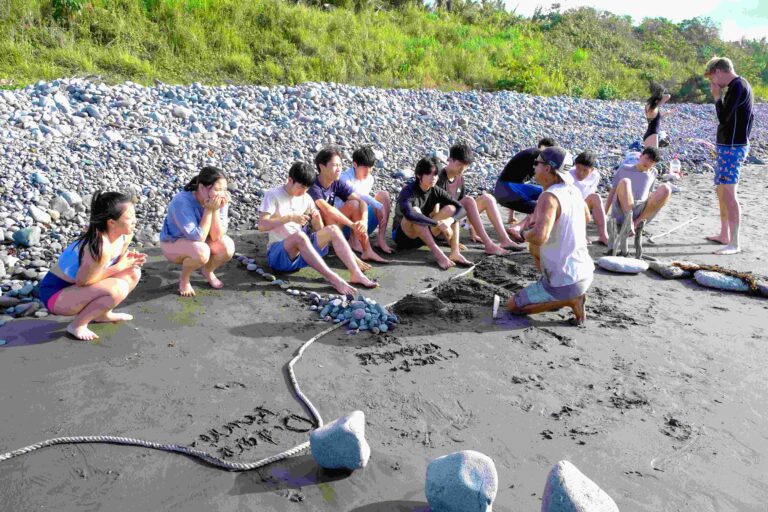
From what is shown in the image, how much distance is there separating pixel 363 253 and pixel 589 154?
8.90ft

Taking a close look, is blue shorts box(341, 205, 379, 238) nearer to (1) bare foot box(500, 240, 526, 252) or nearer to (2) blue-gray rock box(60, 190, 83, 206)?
(1) bare foot box(500, 240, 526, 252)

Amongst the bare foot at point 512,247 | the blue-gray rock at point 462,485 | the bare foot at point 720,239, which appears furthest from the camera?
the bare foot at point 720,239

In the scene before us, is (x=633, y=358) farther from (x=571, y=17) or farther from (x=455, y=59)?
(x=571, y=17)

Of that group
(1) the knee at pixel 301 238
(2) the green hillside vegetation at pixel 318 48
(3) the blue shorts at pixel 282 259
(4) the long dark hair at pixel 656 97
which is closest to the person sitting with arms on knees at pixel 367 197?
(3) the blue shorts at pixel 282 259

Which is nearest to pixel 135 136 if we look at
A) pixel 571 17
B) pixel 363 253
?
pixel 363 253

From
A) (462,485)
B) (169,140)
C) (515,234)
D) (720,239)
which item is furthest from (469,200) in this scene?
(462,485)

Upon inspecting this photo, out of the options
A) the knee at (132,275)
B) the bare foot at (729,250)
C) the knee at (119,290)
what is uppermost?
the knee at (132,275)

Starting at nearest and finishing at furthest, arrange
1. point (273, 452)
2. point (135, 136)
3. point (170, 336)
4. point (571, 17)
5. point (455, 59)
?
1. point (273, 452)
2. point (170, 336)
3. point (135, 136)
4. point (455, 59)
5. point (571, 17)

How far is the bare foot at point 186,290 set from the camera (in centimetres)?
500

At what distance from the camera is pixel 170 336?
14.2 ft

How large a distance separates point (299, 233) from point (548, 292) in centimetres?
204

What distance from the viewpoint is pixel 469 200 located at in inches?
255

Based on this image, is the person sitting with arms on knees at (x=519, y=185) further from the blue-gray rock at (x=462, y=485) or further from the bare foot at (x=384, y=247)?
the blue-gray rock at (x=462, y=485)

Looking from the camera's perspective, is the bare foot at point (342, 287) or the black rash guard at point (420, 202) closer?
the bare foot at point (342, 287)
